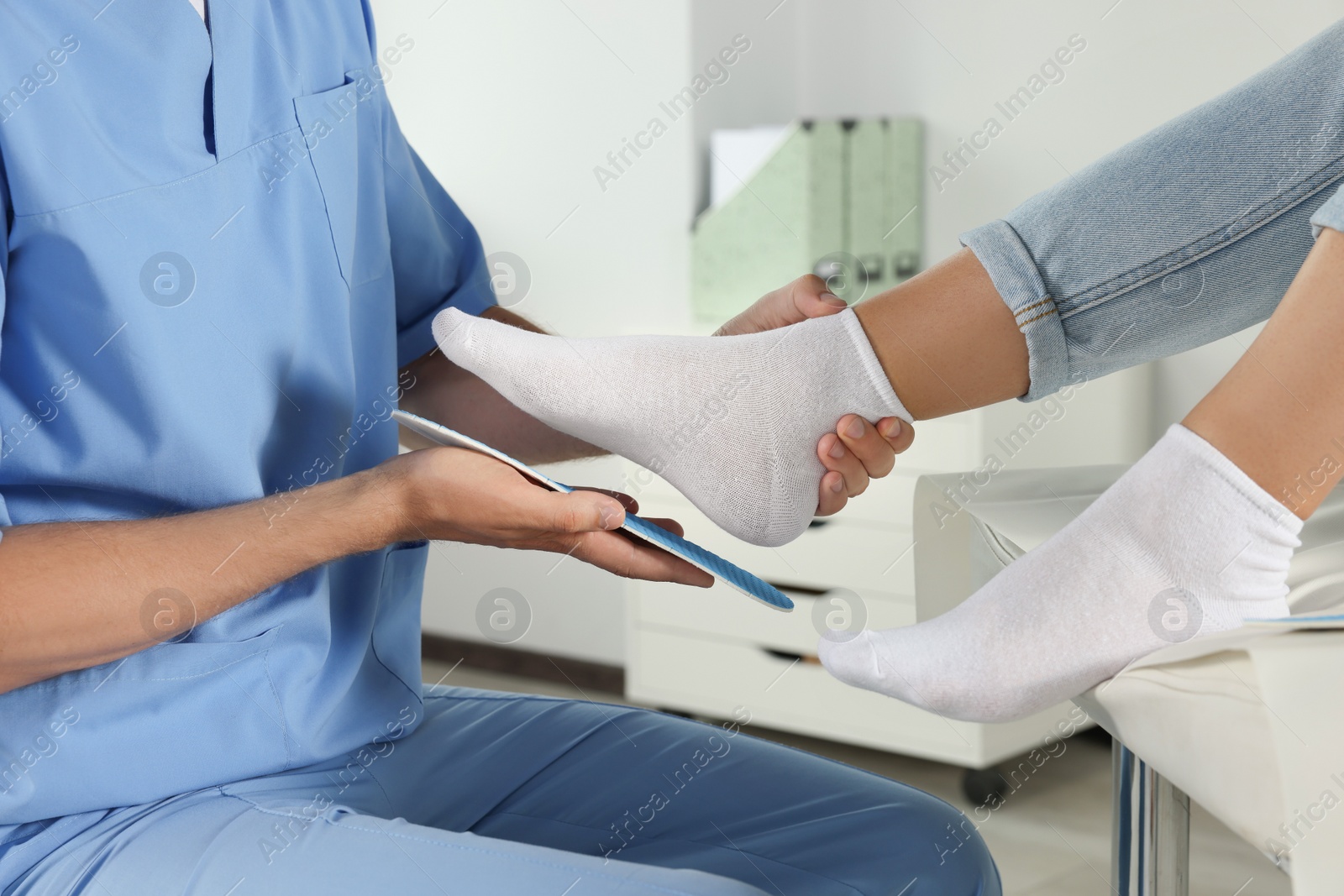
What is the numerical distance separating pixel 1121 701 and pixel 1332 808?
0.10 m

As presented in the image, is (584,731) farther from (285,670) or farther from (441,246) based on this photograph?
(441,246)

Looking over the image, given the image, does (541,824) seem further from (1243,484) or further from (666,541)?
(1243,484)

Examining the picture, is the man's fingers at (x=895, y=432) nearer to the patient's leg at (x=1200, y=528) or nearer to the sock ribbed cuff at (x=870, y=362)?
the sock ribbed cuff at (x=870, y=362)

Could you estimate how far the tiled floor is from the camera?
1.40 m

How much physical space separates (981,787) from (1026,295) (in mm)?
1153

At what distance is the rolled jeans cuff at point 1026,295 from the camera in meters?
0.64

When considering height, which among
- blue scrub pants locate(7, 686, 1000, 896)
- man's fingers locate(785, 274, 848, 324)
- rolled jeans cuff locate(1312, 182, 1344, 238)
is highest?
rolled jeans cuff locate(1312, 182, 1344, 238)

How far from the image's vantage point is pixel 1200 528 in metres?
0.50

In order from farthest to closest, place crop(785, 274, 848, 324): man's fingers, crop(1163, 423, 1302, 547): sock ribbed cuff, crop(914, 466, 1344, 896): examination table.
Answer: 1. crop(785, 274, 848, 324): man's fingers
2. crop(1163, 423, 1302, 547): sock ribbed cuff
3. crop(914, 466, 1344, 896): examination table

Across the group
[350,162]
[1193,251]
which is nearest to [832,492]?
[1193,251]

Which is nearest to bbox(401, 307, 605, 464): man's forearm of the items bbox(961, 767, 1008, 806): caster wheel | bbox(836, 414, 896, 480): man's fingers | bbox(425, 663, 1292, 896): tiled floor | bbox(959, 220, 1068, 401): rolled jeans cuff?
bbox(836, 414, 896, 480): man's fingers

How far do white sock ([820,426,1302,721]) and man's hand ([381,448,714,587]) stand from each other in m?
0.15

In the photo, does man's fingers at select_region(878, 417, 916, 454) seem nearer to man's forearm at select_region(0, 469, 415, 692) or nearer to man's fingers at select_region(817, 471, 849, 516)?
man's fingers at select_region(817, 471, 849, 516)

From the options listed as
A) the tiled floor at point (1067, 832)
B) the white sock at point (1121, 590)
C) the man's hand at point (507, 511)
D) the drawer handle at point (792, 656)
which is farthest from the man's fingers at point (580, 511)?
the drawer handle at point (792, 656)
